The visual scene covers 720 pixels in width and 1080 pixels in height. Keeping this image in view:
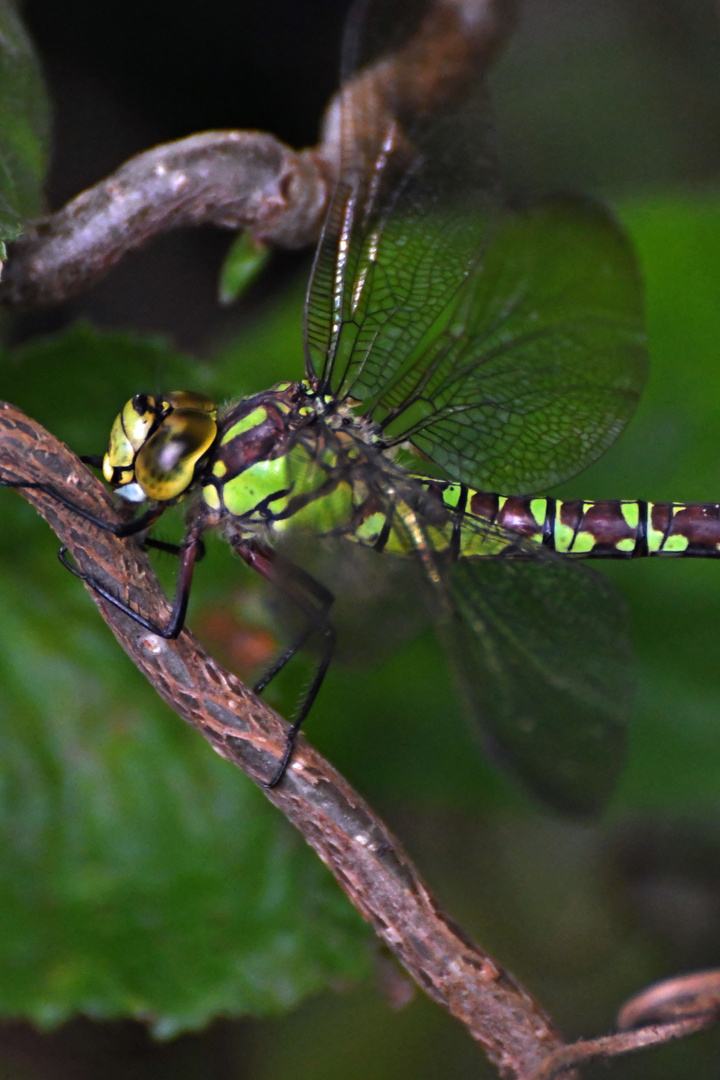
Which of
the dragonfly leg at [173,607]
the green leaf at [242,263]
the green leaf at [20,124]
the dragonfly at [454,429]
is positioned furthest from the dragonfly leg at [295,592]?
the green leaf at [20,124]

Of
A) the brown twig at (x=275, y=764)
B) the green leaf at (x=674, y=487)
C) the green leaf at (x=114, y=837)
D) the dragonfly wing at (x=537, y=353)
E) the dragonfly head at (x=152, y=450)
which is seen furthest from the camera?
the green leaf at (x=674, y=487)

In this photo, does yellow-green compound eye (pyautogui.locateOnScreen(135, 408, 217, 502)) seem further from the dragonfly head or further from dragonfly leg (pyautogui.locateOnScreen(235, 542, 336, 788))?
dragonfly leg (pyautogui.locateOnScreen(235, 542, 336, 788))

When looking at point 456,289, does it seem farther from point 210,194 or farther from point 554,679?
point 554,679

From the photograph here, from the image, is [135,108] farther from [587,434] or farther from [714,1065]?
[714,1065]

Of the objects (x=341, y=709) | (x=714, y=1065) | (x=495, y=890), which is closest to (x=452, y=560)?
(x=341, y=709)

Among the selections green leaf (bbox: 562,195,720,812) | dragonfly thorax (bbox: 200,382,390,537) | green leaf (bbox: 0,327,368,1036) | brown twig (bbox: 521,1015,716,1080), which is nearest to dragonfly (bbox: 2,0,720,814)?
dragonfly thorax (bbox: 200,382,390,537)

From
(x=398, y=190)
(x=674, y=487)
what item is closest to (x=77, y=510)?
(x=398, y=190)

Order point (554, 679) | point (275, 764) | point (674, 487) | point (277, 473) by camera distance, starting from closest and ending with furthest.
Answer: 1. point (275, 764)
2. point (277, 473)
3. point (554, 679)
4. point (674, 487)

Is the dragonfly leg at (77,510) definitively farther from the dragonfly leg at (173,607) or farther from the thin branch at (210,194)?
the thin branch at (210,194)
